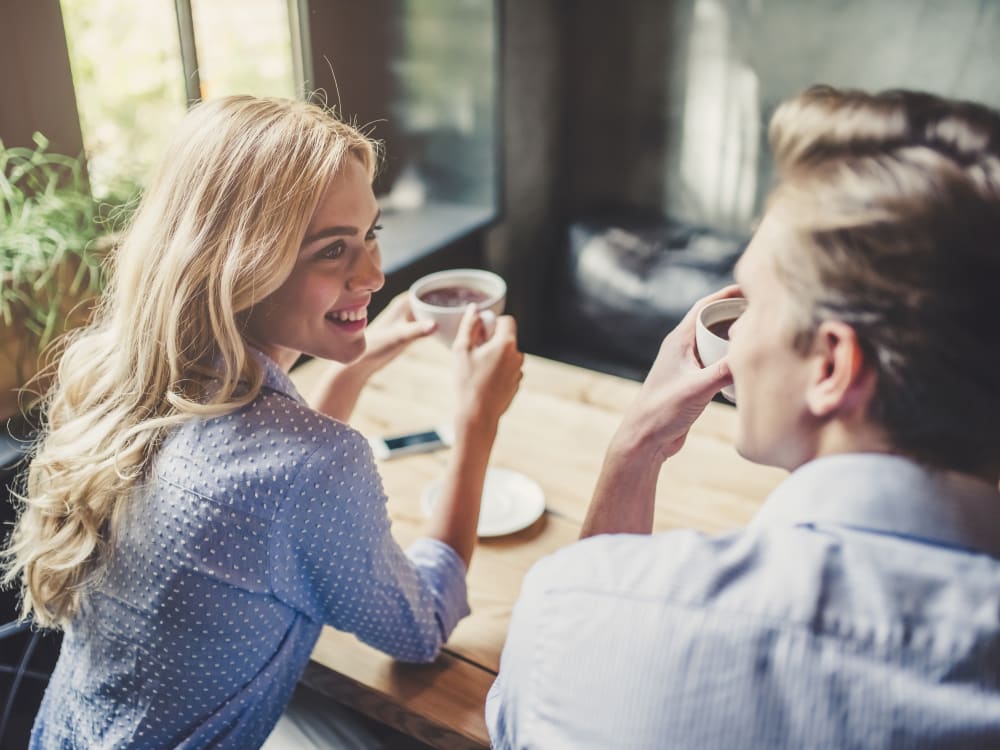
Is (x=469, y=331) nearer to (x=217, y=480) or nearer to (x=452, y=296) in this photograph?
(x=452, y=296)

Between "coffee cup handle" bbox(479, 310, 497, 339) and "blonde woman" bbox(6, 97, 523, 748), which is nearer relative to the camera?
"blonde woman" bbox(6, 97, 523, 748)

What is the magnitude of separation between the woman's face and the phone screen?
1.14ft

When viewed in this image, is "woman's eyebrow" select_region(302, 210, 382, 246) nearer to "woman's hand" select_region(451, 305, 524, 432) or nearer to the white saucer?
"woman's hand" select_region(451, 305, 524, 432)

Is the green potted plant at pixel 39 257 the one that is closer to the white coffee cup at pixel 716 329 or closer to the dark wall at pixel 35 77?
the dark wall at pixel 35 77

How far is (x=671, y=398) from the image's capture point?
908 mm

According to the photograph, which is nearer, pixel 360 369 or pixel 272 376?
pixel 272 376

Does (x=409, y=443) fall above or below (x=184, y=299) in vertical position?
below

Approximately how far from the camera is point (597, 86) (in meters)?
2.88

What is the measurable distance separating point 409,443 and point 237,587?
1.78 feet

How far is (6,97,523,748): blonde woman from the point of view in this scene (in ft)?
2.89

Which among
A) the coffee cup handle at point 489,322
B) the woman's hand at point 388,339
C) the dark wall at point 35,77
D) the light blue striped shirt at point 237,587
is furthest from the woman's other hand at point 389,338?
the dark wall at point 35,77

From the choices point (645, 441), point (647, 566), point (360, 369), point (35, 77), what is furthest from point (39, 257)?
point (647, 566)

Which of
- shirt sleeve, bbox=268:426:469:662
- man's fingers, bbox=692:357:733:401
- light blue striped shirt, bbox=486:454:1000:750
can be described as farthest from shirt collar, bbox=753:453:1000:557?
shirt sleeve, bbox=268:426:469:662

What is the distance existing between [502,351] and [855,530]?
0.63 m
